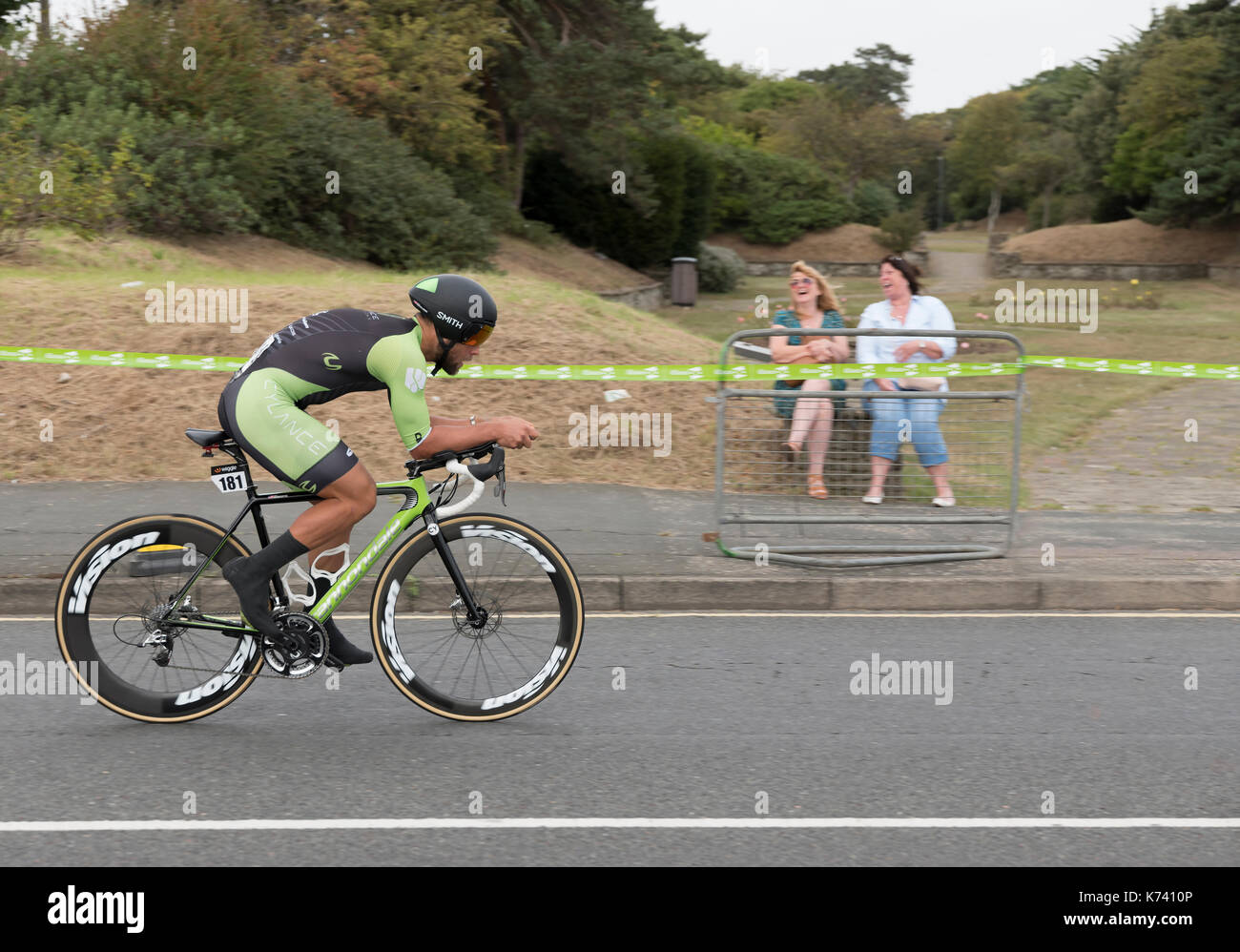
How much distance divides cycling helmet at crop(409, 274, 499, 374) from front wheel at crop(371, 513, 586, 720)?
0.72 meters

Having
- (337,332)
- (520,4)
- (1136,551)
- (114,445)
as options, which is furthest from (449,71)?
(337,332)

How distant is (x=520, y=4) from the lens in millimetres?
30297

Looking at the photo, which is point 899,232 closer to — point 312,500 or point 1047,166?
point 1047,166

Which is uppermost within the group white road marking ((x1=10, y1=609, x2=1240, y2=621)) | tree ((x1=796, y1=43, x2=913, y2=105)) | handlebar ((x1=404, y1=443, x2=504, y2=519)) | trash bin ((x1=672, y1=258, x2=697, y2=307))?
tree ((x1=796, y1=43, x2=913, y2=105))

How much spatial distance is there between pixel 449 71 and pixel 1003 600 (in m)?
22.0

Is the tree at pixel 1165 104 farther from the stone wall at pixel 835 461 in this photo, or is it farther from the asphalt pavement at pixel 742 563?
the stone wall at pixel 835 461

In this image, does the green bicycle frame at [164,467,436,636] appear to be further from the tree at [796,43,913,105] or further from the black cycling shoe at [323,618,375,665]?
the tree at [796,43,913,105]

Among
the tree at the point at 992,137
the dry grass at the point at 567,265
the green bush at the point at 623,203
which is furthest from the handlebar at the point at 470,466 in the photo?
the tree at the point at 992,137

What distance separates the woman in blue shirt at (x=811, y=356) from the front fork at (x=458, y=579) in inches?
130

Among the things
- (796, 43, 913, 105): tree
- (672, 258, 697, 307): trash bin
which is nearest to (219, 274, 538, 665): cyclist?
(672, 258, 697, 307): trash bin

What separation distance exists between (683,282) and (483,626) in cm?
2884

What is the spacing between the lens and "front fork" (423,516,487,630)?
5352 mm

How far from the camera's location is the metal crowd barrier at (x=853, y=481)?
829 centimetres
